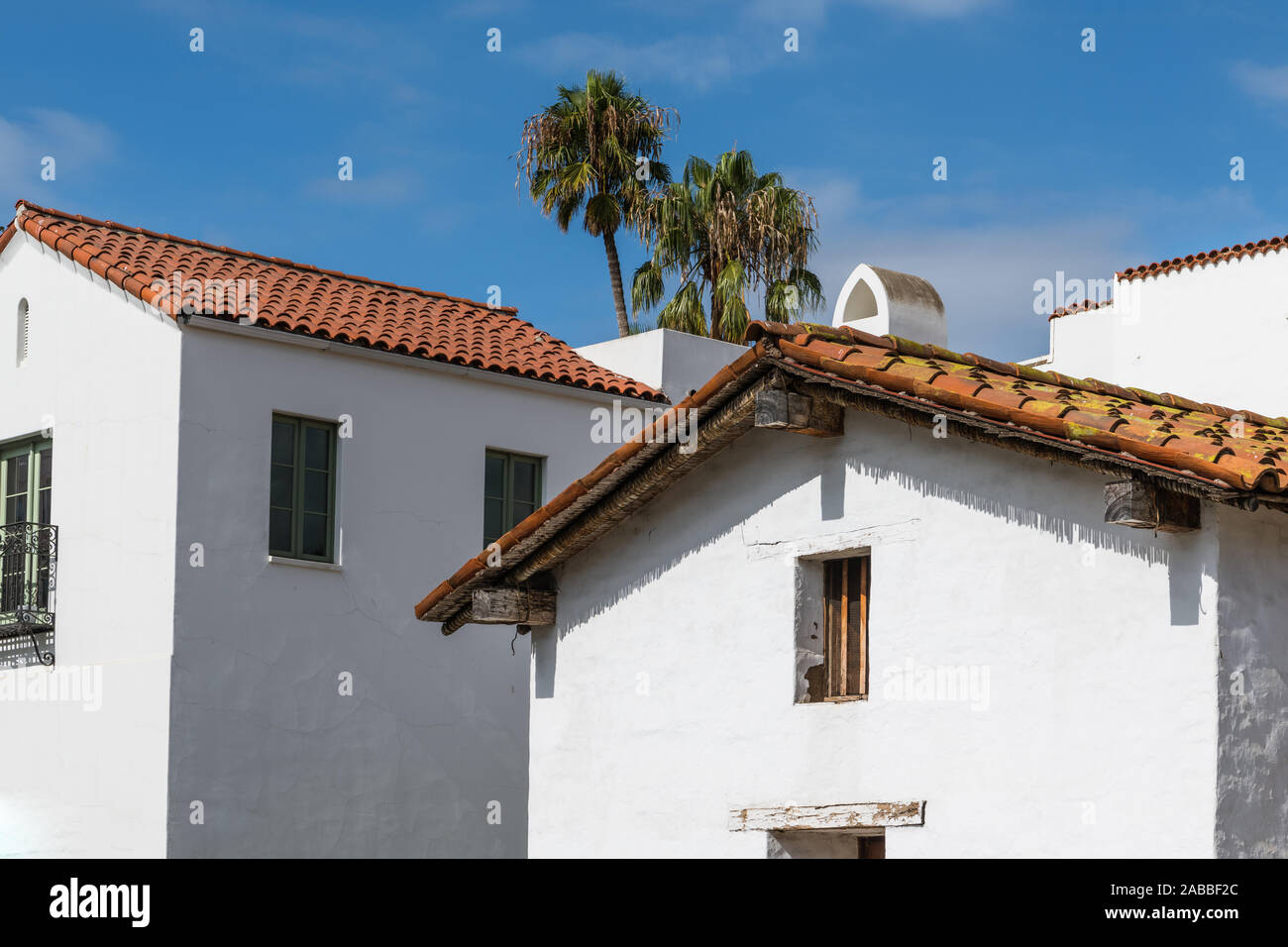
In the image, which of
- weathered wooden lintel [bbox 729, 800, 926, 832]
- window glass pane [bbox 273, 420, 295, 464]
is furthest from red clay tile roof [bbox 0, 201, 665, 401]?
weathered wooden lintel [bbox 729, 800, 926, 832]

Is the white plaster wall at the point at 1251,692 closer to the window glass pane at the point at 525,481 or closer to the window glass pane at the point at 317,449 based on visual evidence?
the window glass pane at the point at 317,449

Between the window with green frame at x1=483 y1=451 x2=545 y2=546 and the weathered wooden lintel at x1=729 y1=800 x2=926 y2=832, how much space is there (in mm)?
6669

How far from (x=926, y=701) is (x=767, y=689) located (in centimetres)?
124

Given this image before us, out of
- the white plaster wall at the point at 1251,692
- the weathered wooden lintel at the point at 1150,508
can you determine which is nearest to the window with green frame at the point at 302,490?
the weathered wooden lintel at the point at 1150,508

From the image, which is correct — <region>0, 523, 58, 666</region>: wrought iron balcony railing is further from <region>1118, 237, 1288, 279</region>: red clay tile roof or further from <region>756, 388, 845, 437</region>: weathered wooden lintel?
<region>1118, 237, 1288, 279</region>: red clay tile roof

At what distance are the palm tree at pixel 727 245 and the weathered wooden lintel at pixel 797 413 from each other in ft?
63.0

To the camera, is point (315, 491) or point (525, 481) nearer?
point (315, 491)

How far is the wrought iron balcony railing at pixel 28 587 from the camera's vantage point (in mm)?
15398

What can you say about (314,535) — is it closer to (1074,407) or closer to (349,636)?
(349,636)

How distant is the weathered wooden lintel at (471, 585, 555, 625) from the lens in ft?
38.4

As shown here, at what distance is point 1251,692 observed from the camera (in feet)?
27.7

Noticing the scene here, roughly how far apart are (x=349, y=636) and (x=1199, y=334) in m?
12.5

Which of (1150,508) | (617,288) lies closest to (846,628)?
(1150,508)
